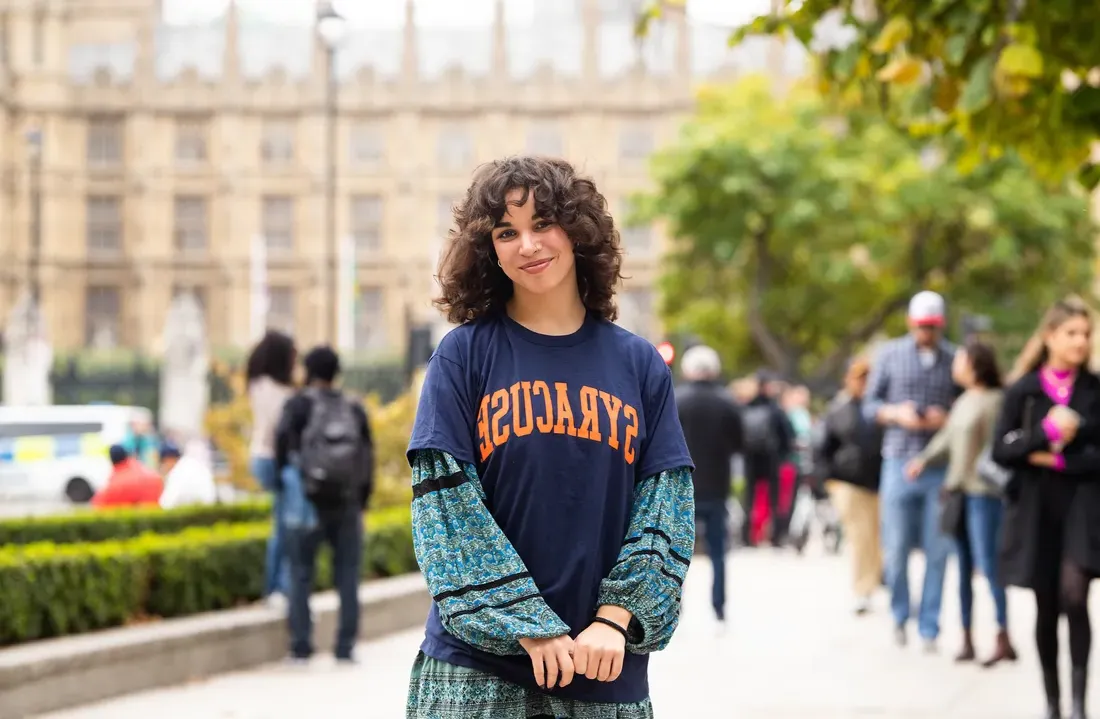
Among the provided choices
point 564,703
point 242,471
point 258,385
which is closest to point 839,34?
point 242,471

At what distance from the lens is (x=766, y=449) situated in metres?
19.3

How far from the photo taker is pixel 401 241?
69.2 metres

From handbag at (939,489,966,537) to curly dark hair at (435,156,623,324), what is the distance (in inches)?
275

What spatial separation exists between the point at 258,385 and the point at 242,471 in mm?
6215

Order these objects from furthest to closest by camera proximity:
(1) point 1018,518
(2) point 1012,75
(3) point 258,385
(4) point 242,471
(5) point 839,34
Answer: (5) point 839,34
(4) point 242,471
(3) point 258,385
(1) point 1018,518
(2) point 1012,75

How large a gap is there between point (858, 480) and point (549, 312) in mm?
9358

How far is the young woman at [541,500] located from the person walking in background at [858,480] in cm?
911

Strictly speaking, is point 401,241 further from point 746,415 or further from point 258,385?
point 258,385

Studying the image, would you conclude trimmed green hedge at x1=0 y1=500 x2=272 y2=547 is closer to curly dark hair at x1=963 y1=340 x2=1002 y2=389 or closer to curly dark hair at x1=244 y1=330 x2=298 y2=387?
curly dark hair at x1=244 y1=330 x2=298 y2=387

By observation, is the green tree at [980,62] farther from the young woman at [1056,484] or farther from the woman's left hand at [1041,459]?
the woman's left hand at [1041,459]

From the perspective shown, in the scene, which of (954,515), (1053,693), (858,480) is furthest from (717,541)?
(1053,693)

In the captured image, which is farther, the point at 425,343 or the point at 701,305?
the point at 701,305

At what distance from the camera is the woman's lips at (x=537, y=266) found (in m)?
3.28

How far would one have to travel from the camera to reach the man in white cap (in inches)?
419
